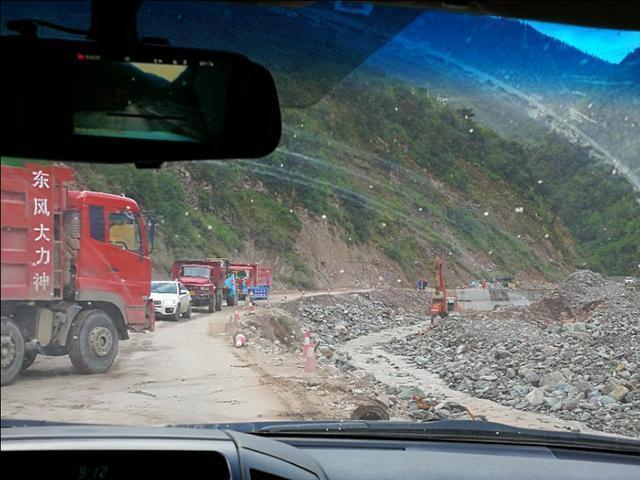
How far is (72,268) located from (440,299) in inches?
85.3

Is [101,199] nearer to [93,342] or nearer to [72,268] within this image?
[72,268]

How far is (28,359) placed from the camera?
554 centimetres

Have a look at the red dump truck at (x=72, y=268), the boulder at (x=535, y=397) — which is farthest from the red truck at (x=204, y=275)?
the boulder at (x=535, y=397)

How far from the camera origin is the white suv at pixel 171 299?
5.68 metres

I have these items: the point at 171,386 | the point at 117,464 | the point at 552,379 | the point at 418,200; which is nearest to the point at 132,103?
the point at 117,464

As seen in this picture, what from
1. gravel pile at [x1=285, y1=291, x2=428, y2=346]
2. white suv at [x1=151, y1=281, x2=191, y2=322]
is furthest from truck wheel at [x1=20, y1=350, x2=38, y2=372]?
gravel pile at [x1=285, y1=291, x2=428, y2=346]

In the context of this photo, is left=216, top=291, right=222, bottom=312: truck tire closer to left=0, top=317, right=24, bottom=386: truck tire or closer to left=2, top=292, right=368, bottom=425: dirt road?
left=2, top=292, right=368, bottom=425: dirt road

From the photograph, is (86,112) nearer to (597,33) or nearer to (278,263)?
(597,33)

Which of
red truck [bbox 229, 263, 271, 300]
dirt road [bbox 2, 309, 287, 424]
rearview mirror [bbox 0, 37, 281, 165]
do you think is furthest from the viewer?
red truck [bbox 229, 263, 271, 300]

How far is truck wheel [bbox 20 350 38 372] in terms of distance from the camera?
549 centimetres

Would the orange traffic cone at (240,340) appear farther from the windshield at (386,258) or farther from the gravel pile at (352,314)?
the gravel pile at (352,314)

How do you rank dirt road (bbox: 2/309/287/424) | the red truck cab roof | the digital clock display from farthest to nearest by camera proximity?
1. the red truck cab roof
2. dirt road (bbox: 2/309/287/424)
3. the digital clock display

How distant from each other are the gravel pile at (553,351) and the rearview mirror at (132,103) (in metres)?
2.79

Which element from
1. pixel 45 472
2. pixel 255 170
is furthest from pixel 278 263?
pixel 45 472
